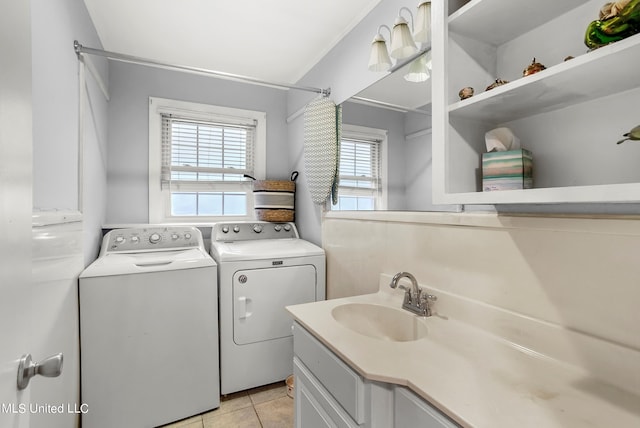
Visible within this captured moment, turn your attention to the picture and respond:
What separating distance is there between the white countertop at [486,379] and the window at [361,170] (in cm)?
84

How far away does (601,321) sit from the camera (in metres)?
0.81

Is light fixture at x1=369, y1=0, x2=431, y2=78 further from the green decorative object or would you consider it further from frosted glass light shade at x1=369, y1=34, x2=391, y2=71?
the green decorative object

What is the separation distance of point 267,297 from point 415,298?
1.10m

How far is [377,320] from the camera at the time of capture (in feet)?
4.60

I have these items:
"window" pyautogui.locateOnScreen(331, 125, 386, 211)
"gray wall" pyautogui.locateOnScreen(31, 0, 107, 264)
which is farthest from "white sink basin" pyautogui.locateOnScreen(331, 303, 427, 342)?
"gray wall" pyautogui.locateOnScreen(31, 0, 107, 264)

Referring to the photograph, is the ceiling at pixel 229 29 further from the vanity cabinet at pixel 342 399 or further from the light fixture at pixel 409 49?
the vanity cabinet at pixel 342 399

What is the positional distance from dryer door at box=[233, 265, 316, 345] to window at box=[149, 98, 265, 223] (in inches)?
39.2

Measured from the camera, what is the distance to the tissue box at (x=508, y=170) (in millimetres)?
870

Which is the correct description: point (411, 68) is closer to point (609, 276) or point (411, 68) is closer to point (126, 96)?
point (609, 276)

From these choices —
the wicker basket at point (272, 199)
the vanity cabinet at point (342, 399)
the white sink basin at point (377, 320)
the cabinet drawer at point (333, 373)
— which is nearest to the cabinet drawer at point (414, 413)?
the vanity cabinet at point (342, 399)

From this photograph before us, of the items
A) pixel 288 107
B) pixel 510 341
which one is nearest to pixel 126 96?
pixel 288 107

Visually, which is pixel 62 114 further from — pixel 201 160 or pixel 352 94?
pixel 352 94

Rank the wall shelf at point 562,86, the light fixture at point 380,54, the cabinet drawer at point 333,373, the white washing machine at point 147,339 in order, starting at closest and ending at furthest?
the wall shelf at point 562,86 → the cabinet drawer at point 333,373 → the light fixture at point 380,54 → the white washing machine at point 147,339

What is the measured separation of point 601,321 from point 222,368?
1.96 m
